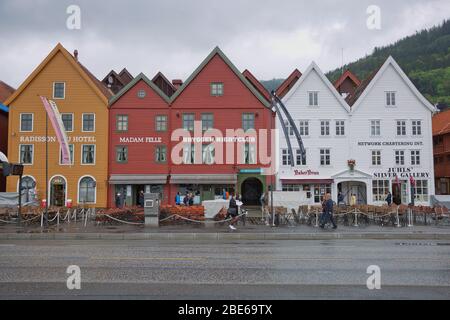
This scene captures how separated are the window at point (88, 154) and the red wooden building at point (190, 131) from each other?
1681 mm

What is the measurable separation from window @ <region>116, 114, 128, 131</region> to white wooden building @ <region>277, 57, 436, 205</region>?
14132 mm

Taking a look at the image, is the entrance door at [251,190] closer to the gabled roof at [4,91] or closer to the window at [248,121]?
the window at [248,121]

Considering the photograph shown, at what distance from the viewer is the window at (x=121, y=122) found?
128ft

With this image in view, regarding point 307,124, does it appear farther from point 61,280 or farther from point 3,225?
point 61,280

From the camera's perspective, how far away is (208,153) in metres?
38.8

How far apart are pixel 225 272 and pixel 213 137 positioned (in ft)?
99.3

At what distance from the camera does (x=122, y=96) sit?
39.2 meters

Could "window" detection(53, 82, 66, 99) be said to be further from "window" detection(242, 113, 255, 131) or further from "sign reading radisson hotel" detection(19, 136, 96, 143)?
"window" detection(242, 113, 255, 131)

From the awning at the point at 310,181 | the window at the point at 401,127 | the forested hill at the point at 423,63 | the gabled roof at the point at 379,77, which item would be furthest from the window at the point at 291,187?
the forested hill at the point at 423,63

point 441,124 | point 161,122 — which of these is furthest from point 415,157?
point 161,122

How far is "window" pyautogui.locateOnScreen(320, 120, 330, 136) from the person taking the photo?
130 feet

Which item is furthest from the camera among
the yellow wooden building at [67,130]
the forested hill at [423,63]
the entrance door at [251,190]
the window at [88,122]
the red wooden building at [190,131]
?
the forested hill at [423,63]

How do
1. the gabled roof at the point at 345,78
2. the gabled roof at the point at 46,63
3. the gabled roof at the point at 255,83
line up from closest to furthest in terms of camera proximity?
the gabled roof at the point at 46,63 → the gabled roof at the point at 255,83 → the gabled roof at the point at 345,78
